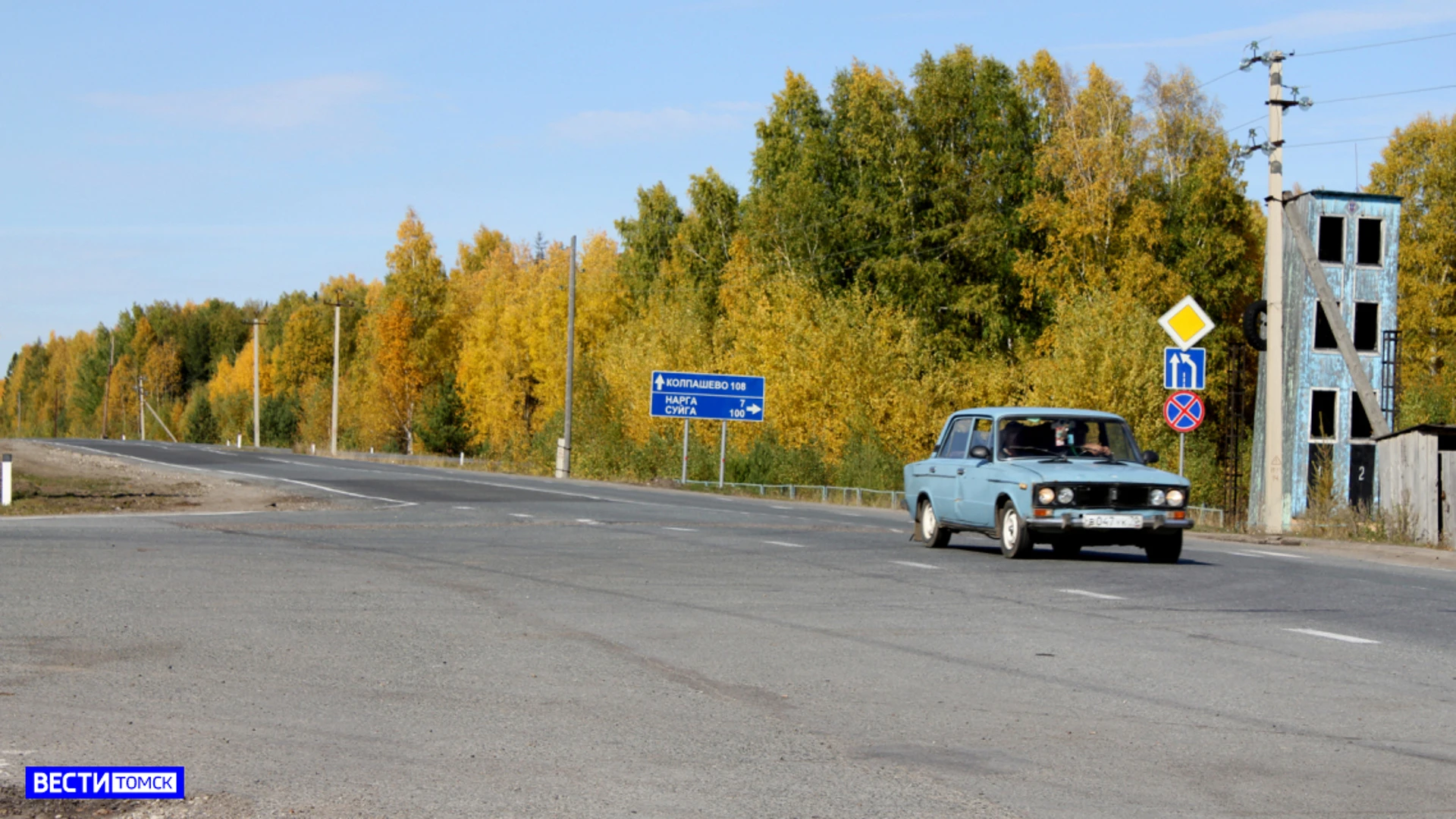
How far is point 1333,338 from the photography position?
48094mm

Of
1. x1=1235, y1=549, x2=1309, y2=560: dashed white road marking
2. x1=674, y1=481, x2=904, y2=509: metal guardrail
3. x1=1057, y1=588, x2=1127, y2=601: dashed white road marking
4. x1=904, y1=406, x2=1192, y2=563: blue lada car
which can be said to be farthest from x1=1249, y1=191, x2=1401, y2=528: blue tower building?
x1=1057, y1=588, x2=1127, y2=601: dashed white road marking

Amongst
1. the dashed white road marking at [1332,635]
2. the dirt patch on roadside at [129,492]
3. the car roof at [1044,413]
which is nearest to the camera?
the dashed white road marking at [1332,635]

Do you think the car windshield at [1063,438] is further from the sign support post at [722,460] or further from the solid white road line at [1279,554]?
the sign support post at [722,460]

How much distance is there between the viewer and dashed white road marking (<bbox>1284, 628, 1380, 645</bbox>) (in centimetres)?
1132

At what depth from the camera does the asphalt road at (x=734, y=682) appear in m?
6.41

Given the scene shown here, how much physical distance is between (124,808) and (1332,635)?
894cm

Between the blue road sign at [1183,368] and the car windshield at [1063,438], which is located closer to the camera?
the car windshield at [1063,438]

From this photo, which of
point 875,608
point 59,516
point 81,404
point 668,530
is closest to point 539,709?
point 875,608

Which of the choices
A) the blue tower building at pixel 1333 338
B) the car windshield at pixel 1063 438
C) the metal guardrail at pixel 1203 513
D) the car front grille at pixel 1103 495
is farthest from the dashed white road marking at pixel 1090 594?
the blue tower building at pixel 1333 338

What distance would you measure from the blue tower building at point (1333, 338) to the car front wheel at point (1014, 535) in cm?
3123

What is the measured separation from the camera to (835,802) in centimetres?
609

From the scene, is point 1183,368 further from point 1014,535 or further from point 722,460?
point 722,460

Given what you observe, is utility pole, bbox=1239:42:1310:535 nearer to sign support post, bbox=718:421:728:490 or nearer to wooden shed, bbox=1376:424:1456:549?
wooden shed, bbox=1376:424:1456:549

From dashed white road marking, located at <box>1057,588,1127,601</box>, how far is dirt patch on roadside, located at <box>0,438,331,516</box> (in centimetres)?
2094
